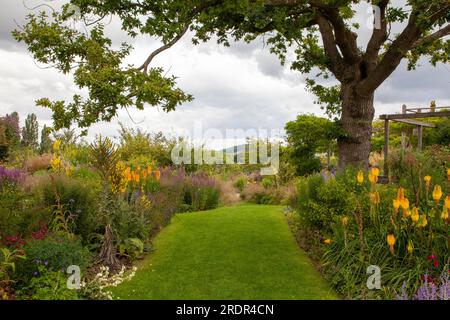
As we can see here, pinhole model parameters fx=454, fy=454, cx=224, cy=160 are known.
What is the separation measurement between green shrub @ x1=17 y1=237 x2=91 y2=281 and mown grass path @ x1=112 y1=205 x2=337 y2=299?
716 millimetres

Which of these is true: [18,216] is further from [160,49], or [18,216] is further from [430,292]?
[430,292]

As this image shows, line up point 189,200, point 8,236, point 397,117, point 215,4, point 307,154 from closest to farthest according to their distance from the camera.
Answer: point 8,236
point 215,4
point 307,154
point 189,200
point 397,117

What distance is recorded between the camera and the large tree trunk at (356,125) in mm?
10008

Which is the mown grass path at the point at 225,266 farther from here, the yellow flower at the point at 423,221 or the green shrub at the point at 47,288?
the yellow flower at the point at 423,221

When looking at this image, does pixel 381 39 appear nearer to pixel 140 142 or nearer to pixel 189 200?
pixel 189 200

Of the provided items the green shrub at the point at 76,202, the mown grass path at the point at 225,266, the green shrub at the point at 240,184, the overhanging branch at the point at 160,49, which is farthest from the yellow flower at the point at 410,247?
the green shrub at the point at 240,184

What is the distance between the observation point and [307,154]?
11484mm

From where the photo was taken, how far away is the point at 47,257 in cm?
507

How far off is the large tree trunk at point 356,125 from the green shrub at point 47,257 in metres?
6.53

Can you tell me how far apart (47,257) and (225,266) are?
2523 millimetres

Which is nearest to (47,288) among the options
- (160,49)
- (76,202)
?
(76,202)

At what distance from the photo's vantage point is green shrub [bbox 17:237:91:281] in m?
5.00
